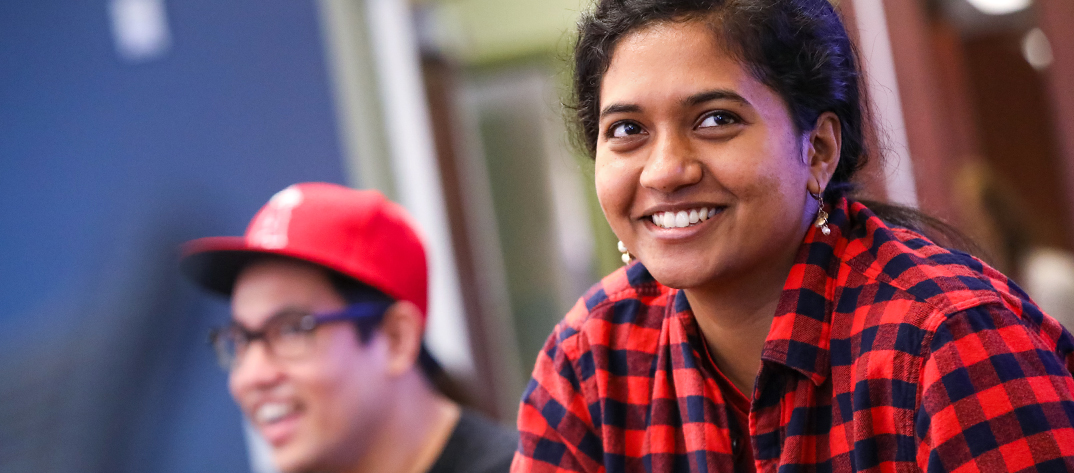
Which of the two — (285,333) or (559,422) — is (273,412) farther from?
(559,422)

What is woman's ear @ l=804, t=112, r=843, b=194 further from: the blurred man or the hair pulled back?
the blurred man

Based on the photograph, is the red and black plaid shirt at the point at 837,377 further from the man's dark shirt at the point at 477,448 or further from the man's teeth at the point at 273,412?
the man's teeth at the point at 273,412

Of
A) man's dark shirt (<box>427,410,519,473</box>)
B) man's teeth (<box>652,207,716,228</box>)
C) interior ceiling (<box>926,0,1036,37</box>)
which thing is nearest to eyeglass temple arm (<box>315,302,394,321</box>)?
man's dark shirt (<box>427,410,519,473</box>)

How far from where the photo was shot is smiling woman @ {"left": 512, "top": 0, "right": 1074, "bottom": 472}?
0.81 m

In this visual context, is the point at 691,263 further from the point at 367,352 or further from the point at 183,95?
the point at 183,95

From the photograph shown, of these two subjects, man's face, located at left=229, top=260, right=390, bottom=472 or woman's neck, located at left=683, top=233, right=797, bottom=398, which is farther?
man's face, located at left=229, top=260, right=390, bottom=472

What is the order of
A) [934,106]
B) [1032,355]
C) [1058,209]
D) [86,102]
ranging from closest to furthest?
[1032,355], [934,106], [1058,209], [86,102]

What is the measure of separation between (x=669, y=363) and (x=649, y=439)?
0.09 metres

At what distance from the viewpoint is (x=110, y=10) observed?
9.73 ft

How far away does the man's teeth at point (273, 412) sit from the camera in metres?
1.55

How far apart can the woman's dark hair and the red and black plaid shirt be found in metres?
0.10

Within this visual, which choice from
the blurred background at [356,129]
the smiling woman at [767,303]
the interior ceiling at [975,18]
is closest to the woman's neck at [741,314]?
the smiling woman at [767,303]

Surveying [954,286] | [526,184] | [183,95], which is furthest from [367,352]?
[526,184]

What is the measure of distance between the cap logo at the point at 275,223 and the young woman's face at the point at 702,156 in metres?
0.81
